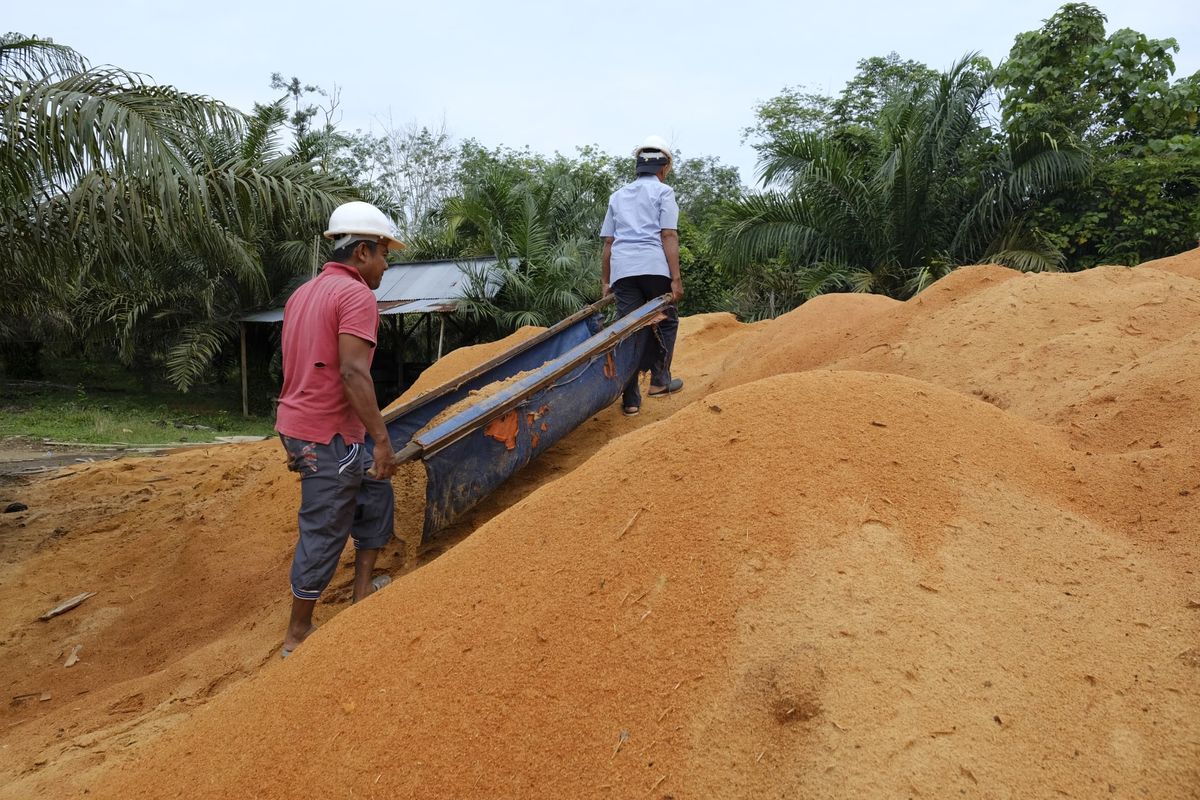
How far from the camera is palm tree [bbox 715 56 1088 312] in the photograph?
10.2 m

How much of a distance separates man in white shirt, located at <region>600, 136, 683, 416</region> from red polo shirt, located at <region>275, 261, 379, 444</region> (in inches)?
94.6

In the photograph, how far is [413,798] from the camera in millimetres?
2012

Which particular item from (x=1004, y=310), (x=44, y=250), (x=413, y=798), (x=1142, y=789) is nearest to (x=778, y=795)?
(x=1142, y=789)

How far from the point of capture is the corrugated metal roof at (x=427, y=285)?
13383mm

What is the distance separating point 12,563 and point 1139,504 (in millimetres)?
6249

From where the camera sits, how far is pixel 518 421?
13.5ft

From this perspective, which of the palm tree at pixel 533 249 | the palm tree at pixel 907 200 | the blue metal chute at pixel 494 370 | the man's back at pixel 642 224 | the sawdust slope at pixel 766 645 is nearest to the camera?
the sawdust slope at pixel 766 645

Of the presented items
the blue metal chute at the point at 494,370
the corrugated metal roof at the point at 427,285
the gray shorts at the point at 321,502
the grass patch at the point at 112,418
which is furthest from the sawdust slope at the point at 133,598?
the corrugated metal roof at the point at 427,285

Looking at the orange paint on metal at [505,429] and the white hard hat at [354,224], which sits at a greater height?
the white hard hat at [354,224]

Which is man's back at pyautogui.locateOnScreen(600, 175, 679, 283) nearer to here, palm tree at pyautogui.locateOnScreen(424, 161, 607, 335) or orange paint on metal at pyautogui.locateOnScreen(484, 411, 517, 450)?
orange paint on metal at pyautogui.locateOnScreen(484, 411, 517, 450)

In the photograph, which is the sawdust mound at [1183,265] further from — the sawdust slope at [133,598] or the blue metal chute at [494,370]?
the sawdust slope at [133,598]

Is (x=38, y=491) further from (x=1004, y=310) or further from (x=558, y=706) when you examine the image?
(x=1004, y=310)

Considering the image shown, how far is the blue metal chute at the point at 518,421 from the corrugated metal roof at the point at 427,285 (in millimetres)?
8410

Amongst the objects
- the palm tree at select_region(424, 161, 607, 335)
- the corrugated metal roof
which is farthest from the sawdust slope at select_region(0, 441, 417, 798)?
the palm tree at select_region(424, 161, 607, 335)
